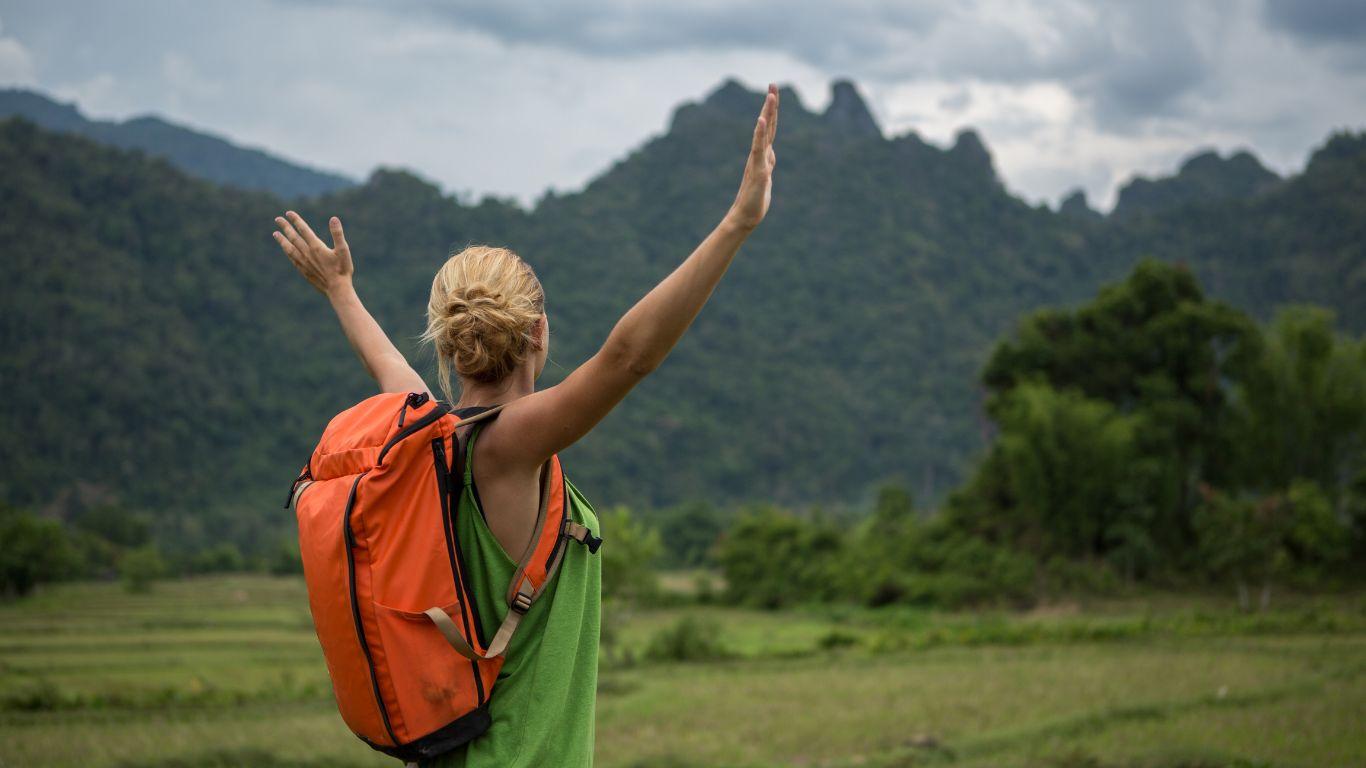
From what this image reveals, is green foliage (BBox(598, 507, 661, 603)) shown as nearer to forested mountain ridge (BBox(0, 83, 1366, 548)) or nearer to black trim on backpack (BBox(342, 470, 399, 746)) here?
black trim on backpack (BBox(342, 470, 399, 746))

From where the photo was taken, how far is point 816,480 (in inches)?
2436

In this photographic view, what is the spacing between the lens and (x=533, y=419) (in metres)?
1.53

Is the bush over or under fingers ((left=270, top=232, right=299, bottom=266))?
under

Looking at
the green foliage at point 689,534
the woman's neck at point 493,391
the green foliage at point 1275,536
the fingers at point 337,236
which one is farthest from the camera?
the green foliage at point 689,534

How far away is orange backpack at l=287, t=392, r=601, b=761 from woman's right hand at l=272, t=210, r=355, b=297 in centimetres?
74

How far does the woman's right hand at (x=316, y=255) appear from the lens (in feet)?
7.19

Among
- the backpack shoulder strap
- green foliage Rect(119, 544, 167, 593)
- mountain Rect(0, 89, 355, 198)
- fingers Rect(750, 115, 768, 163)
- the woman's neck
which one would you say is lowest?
green foliage Rect(119, 544, 167, 593)

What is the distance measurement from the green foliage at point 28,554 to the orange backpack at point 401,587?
27773 mm

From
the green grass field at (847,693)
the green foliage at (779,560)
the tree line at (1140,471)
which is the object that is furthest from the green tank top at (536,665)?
the green foliage at (779,560)

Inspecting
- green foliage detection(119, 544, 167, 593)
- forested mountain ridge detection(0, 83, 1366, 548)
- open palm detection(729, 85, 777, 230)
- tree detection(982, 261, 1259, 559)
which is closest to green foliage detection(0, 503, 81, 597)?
green foliage detection(119, 544, 167, 593)

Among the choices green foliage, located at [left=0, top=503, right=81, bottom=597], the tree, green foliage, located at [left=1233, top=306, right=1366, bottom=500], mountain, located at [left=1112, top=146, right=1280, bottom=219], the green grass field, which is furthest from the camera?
mountain, located at [left=1112, top=146, right=1280, bottom=219]

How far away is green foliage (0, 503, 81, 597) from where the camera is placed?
2502cm

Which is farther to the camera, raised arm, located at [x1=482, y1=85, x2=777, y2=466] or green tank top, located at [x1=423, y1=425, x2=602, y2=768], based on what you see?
green tank top, located at [x1=423, y1=425, x2=602, y2=768]

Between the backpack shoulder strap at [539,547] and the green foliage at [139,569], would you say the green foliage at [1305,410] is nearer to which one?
the backpack shoulder strap at [539,547]
